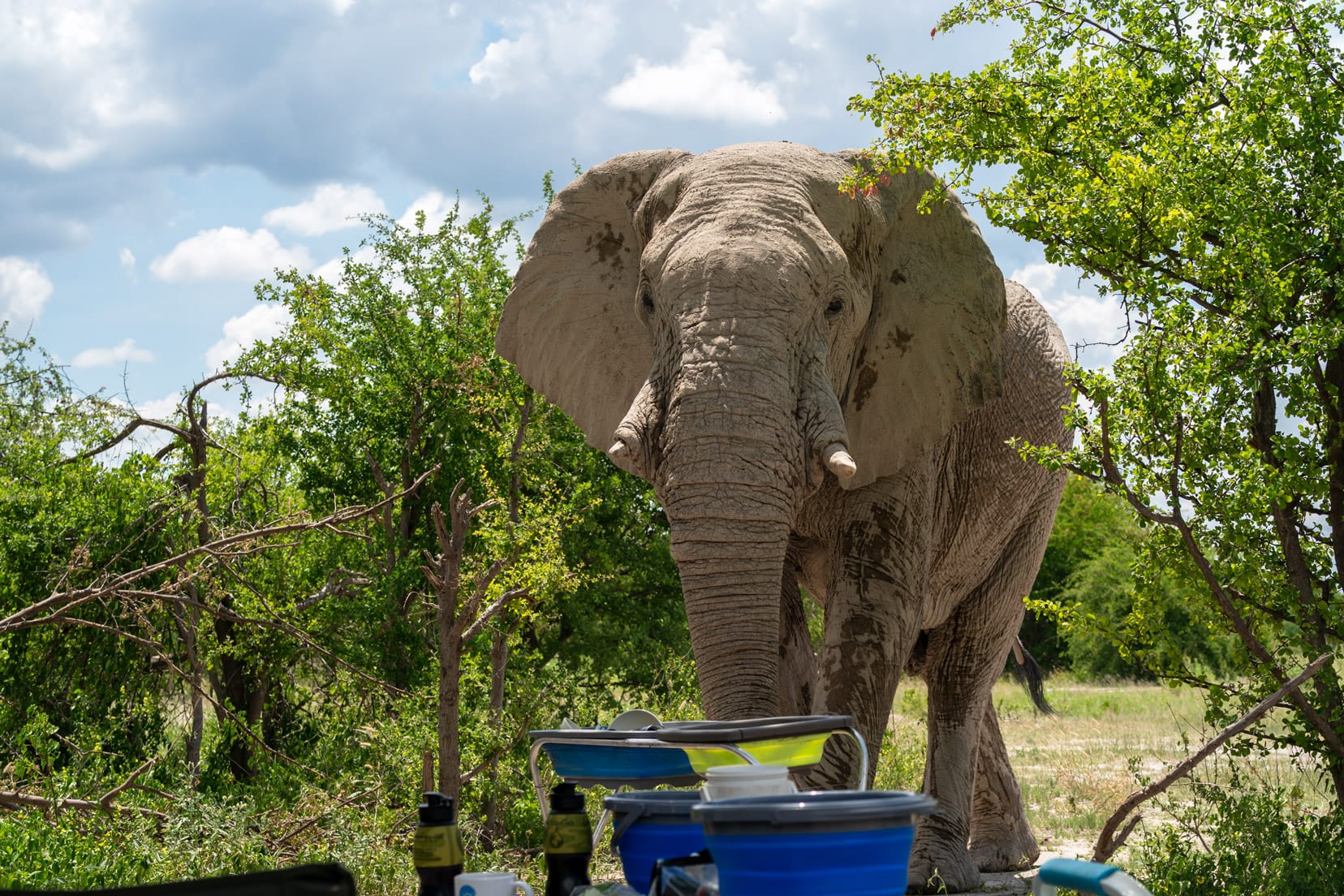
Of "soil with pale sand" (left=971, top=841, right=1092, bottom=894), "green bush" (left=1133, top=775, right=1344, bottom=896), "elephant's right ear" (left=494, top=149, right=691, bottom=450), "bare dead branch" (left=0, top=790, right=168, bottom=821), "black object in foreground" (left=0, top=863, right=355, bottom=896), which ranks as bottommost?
"soil with pale sand" (left=971, top=841, right=1092, bottom=894)

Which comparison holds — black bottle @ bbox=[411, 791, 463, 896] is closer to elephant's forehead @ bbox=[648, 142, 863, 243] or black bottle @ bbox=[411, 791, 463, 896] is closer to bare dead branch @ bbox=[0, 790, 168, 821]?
elephant's forehead @ bbox=[648, 142, 863, 243]

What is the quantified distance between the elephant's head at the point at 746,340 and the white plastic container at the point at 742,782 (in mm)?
2855

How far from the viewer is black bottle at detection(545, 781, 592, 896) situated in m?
2.52

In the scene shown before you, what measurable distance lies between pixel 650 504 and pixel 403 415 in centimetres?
235

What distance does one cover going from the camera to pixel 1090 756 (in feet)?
42.9

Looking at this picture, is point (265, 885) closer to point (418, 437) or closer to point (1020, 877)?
point (1020, 877)

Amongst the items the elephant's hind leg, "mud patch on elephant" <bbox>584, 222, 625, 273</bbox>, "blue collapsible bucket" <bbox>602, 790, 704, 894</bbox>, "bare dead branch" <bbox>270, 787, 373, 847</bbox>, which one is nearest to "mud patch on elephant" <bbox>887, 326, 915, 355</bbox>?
"mud patch on elephant" <bbox>584, 222, 625, 273</bbox>

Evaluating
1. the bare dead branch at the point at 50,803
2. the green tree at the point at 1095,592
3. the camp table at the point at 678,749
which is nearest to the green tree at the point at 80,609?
the bare dead branch at the point at 50,803

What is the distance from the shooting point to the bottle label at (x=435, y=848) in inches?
96.0

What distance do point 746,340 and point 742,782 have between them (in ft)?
10.5

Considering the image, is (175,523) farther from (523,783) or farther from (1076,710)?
(1076,710)

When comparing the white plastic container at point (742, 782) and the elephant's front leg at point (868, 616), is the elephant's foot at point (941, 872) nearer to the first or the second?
the elephant's front leg at point (868, 616)

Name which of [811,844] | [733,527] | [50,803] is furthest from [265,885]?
[50,803]

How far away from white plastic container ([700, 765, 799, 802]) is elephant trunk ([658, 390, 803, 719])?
2841 mm
